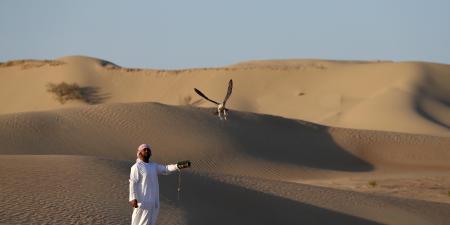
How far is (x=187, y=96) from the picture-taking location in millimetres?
79688

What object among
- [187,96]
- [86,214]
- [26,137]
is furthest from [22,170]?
[187,96]

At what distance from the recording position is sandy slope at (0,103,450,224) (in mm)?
16669

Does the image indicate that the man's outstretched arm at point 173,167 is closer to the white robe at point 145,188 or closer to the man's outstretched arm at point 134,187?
the white robe at point 145,188

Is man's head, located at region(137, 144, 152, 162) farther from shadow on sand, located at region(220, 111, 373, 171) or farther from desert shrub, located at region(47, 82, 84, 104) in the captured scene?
desert shrub, located at region(47, 82, 84, 104)

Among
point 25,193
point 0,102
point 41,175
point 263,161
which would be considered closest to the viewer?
point 25,193

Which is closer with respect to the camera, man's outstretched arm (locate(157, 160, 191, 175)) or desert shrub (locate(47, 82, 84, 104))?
man's outstretched arm (locate(157, 160, 191, 175))

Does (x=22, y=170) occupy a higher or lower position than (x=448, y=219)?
higher

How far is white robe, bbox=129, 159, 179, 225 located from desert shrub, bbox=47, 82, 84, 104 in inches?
2728

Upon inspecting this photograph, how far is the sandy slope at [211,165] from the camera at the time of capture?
16.7 m

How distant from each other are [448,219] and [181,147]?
15.0 meters

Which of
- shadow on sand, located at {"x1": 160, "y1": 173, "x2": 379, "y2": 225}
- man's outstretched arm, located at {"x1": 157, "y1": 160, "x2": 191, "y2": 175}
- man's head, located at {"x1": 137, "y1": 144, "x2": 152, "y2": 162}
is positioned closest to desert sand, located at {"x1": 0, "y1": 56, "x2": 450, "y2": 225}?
shadow on sand, located at {"x1": 160, "y1": 173, "x2": 379, "y2": 225}

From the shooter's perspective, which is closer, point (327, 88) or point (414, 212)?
point (414, 212)

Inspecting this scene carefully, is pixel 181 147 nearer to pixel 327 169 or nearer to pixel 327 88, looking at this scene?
pixel 327 169

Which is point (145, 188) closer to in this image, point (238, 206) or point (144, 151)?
point (144, 151)
